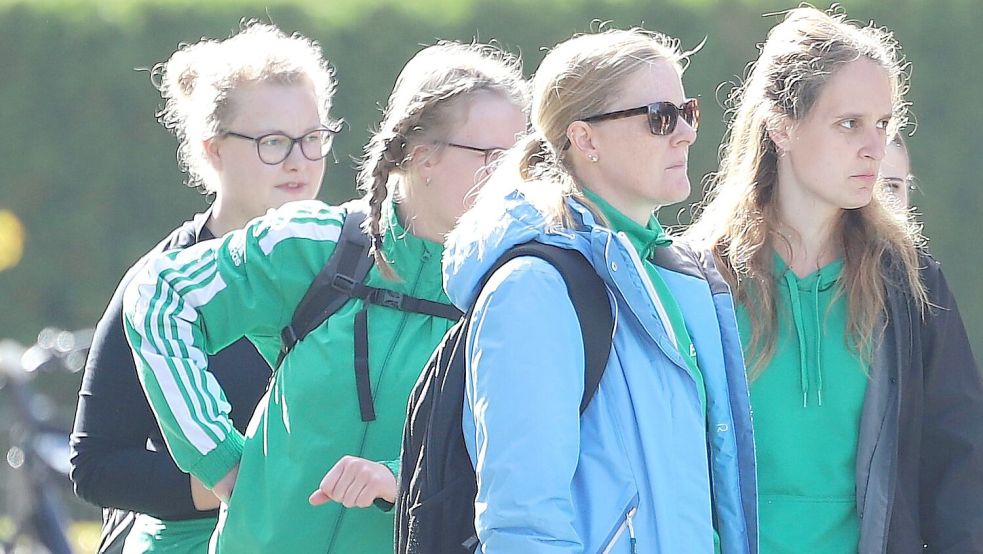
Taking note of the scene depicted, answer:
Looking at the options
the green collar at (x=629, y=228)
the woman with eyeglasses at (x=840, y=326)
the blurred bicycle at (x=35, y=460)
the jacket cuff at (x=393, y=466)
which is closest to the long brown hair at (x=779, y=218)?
the woman with eyeglasses at (x=840, y=326)

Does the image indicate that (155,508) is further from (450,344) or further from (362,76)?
(362,76)

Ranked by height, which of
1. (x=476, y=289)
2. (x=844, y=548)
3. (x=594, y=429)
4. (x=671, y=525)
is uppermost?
(x=476, y=289)

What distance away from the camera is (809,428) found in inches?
108

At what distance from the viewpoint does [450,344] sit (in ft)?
7.87

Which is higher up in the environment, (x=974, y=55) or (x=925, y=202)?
(x=974, y=55)

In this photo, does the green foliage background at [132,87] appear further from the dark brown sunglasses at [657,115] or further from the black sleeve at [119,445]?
the dark brown sunglasses at [657,115]

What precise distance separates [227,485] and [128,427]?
15.2 inches

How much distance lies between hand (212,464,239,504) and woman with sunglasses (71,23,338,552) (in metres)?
0.11

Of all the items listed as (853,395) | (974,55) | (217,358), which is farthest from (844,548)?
(974,55)

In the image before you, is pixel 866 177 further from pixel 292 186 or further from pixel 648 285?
pixel 292 186

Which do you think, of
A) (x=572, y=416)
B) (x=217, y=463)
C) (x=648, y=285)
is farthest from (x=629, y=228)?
(x=217, y=463)

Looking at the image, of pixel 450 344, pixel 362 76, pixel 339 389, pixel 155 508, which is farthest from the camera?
pixel 362 76

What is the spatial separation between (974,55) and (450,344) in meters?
6.61

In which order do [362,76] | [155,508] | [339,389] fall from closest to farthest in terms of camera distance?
[339,389], [155,508], [362,76]
